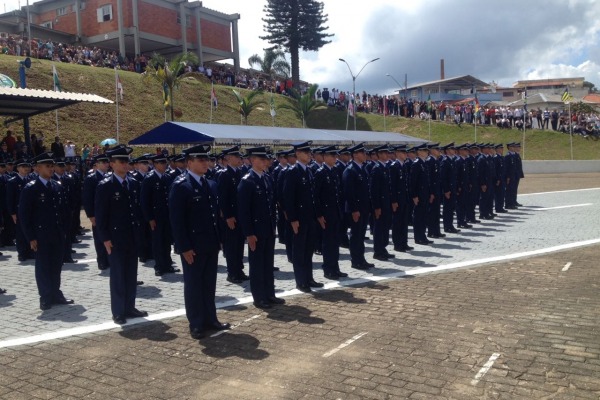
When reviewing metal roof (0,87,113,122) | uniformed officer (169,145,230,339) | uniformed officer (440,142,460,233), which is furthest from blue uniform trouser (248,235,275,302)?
metal roof (0,87,113,122)

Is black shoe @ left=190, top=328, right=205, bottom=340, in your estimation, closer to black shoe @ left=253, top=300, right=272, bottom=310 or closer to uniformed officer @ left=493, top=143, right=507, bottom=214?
black shoe @ left=253, top=300, right=272, bottom=310

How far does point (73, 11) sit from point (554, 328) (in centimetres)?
5589

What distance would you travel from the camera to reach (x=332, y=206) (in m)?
8.94

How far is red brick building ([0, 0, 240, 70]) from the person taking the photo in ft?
162

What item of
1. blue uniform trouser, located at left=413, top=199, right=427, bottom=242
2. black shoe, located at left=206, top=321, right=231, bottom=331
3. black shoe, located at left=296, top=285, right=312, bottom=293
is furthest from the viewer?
blue uniform trouser, located at left=413, top=199, right=427, bottom=242

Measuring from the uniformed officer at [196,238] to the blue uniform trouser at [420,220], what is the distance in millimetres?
6856

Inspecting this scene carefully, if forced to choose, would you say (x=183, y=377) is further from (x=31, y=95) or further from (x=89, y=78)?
(x=89, y=78)

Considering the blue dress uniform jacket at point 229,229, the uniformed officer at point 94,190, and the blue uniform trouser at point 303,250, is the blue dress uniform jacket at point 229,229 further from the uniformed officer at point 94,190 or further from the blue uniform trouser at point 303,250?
the uniformed officer at point 94,190

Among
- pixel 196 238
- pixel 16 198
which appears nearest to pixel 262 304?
pixel 196 238

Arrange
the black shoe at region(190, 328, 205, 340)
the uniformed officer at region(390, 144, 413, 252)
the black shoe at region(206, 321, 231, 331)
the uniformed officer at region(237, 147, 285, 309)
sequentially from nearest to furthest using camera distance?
the black shoe at region(190, 328, 205, 340) → the black shoe at region(206, 321, 231, 331) → the uniformed officer at region(237, 147, 285, 309) → the uniformed officer at region(390, 144, 413, 252)

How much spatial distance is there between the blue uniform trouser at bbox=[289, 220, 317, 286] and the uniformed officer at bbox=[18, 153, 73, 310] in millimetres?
3216

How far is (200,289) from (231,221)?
9.12 ft

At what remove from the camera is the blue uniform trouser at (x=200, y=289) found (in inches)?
248

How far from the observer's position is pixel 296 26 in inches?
2375
